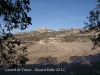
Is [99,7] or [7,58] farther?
[99,7]

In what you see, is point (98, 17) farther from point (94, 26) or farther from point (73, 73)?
point (73, 73)

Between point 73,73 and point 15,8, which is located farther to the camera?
point 73,73

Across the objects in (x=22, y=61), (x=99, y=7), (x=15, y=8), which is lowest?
(x=22, y=61)

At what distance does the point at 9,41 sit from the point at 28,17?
54.9 inches

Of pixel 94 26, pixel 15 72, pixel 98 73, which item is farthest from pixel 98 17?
pixel 15 72

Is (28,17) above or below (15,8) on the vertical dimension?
below

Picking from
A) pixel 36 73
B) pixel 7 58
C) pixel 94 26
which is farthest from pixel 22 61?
pixel 36 73

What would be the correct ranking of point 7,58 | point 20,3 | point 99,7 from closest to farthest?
point 20,3, point 7,58, point 99,7

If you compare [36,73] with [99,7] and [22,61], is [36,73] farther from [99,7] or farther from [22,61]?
[22,61]

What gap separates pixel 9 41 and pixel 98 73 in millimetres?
14164

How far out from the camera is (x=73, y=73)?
1858cm

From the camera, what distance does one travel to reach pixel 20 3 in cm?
655

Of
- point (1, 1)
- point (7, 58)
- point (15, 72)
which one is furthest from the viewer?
point (15, 72)

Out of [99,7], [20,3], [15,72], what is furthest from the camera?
[15,72]
